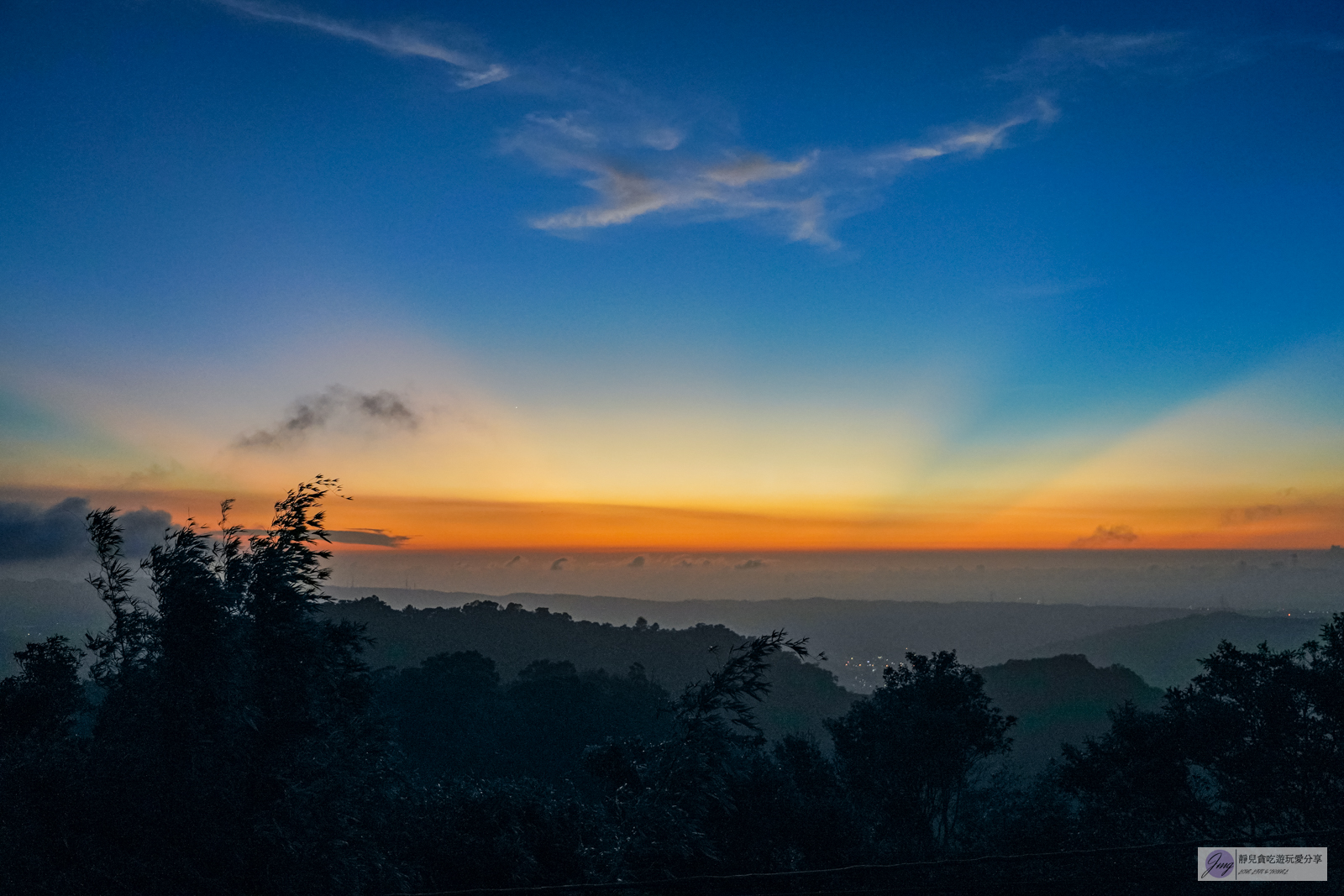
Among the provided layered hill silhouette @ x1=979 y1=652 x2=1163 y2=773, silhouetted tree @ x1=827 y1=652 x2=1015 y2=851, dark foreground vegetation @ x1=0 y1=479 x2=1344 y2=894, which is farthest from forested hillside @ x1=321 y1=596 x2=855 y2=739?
dark foreground vegetation @ x1=0 y1=479 x2=1344 y2=894

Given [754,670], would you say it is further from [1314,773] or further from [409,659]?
[409,659]

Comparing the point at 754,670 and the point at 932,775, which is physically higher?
the point at 754,670

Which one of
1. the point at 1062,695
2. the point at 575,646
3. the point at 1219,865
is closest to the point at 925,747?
the point at 1219,865

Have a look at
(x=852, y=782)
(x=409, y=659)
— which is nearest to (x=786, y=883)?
(x=852, y=782)
